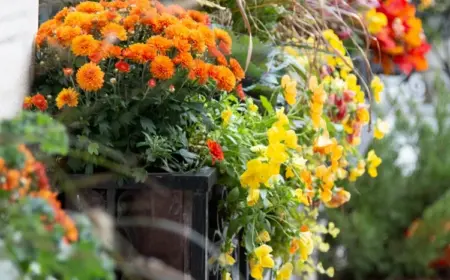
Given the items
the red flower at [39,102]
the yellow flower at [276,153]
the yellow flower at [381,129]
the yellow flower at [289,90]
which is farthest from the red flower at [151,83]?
the yellow flower at [381,129]

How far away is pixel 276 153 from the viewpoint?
2.03 metres

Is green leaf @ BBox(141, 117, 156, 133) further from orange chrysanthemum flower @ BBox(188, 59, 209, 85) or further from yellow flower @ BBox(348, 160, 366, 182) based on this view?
yellow flower @ BBox(348, 160, 366, 182)

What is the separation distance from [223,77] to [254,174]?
0.23 meters

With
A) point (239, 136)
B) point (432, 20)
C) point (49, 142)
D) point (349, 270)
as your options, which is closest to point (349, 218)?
point (349, 270)

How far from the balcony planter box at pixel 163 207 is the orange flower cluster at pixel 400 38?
174 centimetres

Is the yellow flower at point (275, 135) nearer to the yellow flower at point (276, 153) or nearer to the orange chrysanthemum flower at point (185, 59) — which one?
the yellow flower at point (276, 153)

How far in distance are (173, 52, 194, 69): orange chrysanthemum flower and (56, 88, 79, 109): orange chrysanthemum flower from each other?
218mm

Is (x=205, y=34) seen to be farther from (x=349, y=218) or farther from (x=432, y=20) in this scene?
(x=432, y=20)

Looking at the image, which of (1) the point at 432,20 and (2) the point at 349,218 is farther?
(1) the point at 432,20

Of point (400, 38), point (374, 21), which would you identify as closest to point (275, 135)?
point (374, 21)

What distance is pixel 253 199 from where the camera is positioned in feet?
6.52

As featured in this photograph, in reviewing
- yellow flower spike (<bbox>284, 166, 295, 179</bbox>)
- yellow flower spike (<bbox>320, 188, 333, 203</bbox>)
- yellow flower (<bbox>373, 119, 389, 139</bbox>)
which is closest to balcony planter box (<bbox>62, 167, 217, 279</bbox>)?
yellow flower spike (<bbox>284, 166, 295, 179</bbox>)

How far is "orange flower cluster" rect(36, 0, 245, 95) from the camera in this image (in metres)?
1.84

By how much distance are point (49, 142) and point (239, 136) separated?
120cm
